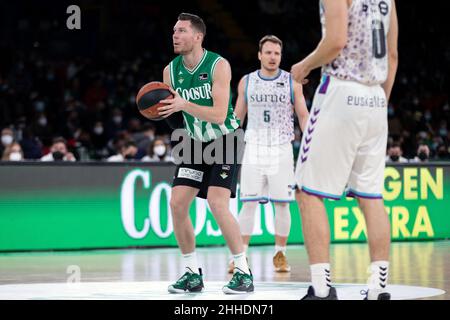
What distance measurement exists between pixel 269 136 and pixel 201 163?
10.4ft

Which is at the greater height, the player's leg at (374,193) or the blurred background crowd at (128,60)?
the blurred background crowd at (128,60)

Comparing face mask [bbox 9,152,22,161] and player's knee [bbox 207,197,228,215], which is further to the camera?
face mask [bbox 9,152,22,161]

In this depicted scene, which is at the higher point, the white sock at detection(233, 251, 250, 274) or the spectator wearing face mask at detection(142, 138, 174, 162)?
the spectator wearing face mask at detection(142, 138, 174, 162)

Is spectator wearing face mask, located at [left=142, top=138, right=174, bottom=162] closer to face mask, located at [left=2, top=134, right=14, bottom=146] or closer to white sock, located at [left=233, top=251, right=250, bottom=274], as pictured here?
face mask, located at [left=2, top=134, right=14, bottom=146]

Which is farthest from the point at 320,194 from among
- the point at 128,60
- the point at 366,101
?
the point at 128,60

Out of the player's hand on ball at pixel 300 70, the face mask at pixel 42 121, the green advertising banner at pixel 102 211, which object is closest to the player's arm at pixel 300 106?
the green advertising banner at pixel 102 211

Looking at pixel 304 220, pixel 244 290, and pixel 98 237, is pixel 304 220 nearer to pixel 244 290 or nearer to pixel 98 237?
pixel 244 290

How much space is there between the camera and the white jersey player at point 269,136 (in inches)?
477

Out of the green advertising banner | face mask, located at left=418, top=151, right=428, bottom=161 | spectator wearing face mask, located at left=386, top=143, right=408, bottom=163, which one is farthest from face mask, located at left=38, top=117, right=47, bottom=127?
face mask, located at left=418, top=151, right=428, bottom=161

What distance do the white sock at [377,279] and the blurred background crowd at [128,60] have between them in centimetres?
1313

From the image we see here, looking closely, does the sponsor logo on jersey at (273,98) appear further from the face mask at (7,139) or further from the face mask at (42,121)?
the face mask at (42,121)

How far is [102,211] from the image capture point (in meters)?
15.4

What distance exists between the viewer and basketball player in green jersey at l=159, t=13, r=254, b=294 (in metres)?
9.03

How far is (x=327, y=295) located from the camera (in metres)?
Answer: 7.06
